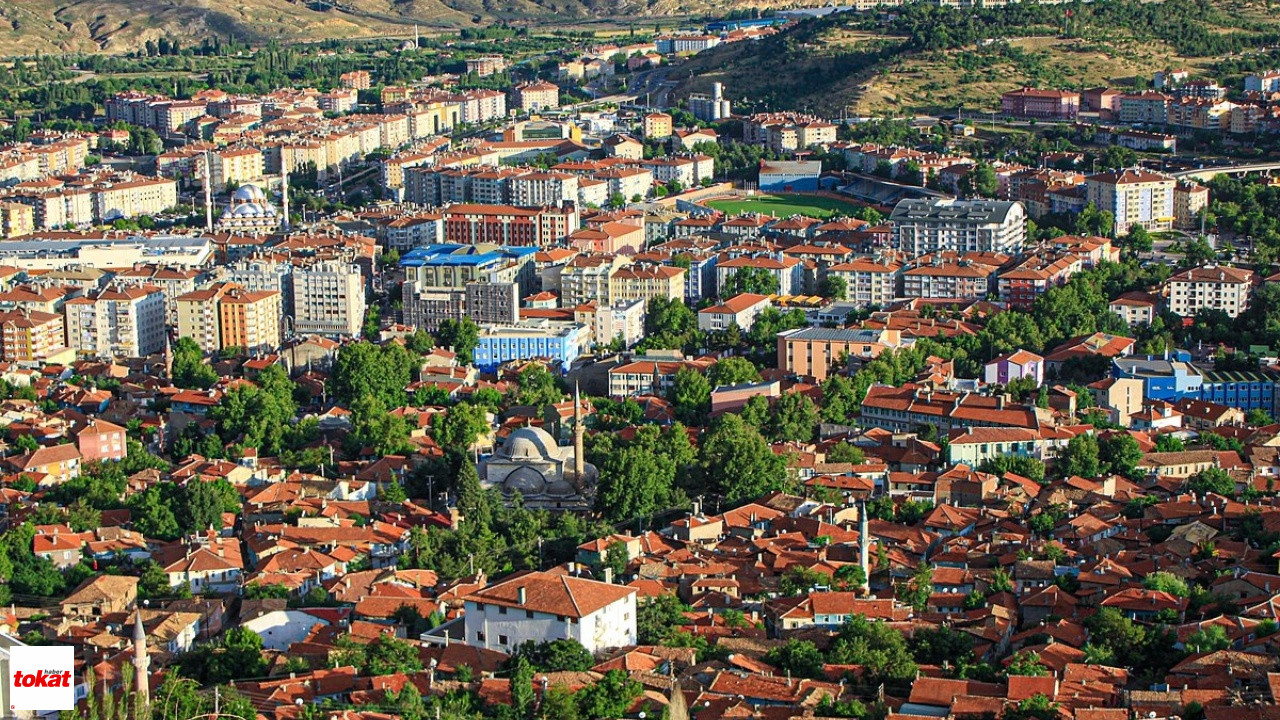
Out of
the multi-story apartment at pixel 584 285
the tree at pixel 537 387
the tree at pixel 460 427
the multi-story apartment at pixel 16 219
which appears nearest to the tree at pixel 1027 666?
the tree at pixel 460 427

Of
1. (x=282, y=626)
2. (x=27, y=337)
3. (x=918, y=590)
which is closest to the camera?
(x=282, y=626)

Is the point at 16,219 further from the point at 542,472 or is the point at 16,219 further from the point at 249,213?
the point at 542,472

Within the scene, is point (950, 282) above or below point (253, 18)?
below

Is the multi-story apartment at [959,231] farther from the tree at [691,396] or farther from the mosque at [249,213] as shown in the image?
the mosque at [249,213]

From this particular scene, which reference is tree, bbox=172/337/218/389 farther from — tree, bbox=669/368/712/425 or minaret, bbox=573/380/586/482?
minaret, bbox=573/380/586/482

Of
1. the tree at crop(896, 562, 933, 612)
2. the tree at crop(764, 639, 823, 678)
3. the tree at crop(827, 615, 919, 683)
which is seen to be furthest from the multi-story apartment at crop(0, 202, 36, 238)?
the tree at crop(827, 615, 919, 683)

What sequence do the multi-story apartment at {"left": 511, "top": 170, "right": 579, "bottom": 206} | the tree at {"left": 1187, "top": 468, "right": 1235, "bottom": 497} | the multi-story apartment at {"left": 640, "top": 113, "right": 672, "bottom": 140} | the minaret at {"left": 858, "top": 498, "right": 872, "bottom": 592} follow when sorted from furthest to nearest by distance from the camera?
the multi-story apartment at {"left": 640, "top": 113, "right": 672, "bottom": 140} → the multi-story apartment at {"left": 511, "top": 170, "right": 579, "bottom": 206} → the tree at {"left": 1187, "top": 468, "right": 1235, "bottom": 497} → the minaret at {"left": 858, "top": 498, "right": 872, "bottom": 592}

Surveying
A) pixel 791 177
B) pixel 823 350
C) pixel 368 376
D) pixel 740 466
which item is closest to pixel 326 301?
pixel 368 376
